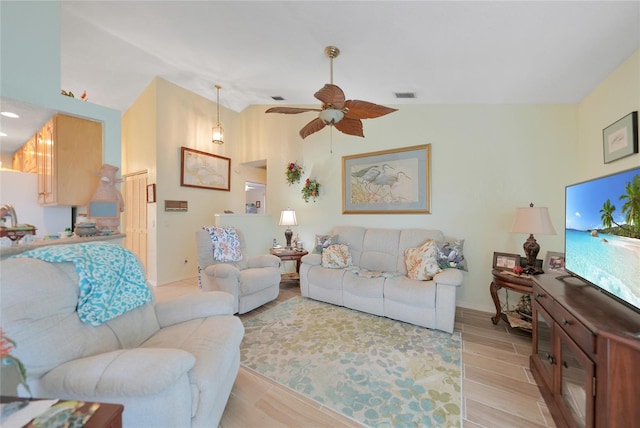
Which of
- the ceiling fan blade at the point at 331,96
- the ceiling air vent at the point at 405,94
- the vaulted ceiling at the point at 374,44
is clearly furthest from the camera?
the ceiling air vent at the point at 405,94

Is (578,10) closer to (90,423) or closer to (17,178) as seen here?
(90,423)

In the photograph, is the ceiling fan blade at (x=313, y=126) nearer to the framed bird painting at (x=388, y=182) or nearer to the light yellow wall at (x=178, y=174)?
the framed bird painting at (x=388, y=182)

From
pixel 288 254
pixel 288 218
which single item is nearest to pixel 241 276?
pixel 288 254

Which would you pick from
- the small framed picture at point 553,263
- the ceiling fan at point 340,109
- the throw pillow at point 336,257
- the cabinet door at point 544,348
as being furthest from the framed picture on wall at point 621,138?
the throw pillow at point 336,257

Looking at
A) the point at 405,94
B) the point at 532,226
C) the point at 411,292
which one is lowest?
the point at 411,292

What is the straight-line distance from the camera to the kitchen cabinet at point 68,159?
2035 mm

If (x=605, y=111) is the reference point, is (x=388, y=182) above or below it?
below

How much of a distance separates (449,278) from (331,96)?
1.99 meters

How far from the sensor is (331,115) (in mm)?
2119

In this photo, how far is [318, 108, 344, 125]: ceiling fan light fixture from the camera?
2095 millimetres

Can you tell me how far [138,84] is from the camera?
3957 millimetres

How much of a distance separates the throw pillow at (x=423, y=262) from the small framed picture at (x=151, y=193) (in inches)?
157

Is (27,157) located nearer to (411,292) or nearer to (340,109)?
(340,109)

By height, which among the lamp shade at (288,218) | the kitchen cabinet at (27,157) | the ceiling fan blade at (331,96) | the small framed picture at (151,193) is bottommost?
the lamp shade at (288,218)
